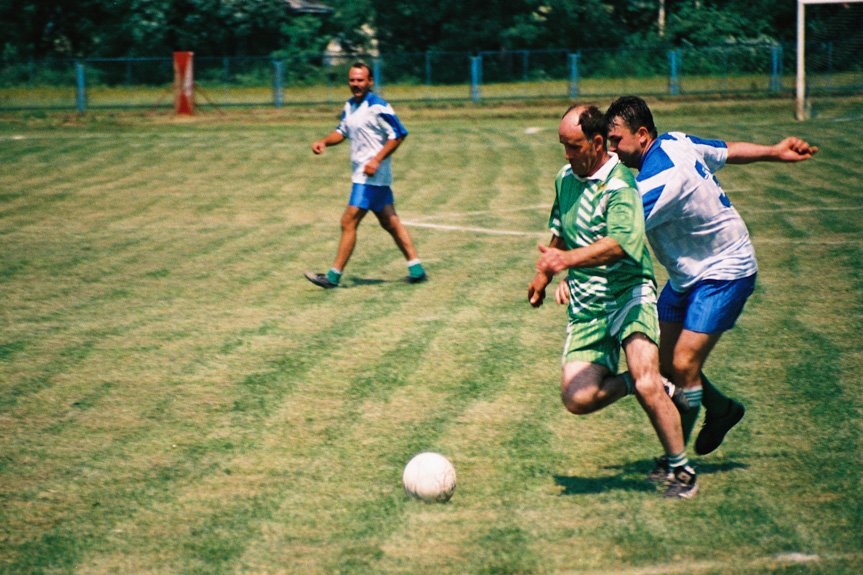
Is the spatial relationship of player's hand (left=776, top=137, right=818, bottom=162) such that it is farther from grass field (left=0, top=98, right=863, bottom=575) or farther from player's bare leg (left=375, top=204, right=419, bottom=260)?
player's bare leg (left=375, top=204, right=419, bottom=260)

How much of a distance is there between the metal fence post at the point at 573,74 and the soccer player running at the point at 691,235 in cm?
2824

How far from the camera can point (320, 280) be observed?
29.9 ft

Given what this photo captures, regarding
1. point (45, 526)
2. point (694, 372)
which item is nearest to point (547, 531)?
point (694, 372)

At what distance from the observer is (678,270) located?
185 inches

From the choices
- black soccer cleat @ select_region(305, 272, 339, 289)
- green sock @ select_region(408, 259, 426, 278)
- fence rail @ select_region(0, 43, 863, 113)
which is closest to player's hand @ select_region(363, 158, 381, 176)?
green sock @ select_region(408, 259, 426, 278)

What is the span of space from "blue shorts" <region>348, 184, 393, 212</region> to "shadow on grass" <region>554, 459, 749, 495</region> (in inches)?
195

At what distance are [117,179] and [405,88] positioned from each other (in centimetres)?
1753

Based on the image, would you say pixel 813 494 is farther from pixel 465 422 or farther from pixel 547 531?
pixel 465 422

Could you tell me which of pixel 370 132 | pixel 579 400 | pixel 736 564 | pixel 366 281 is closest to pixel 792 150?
pixel 579 400

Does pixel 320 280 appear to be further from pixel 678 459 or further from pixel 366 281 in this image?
pixel 678 459

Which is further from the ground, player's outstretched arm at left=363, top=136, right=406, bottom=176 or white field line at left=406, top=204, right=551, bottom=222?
player's outstretched arm at left=363, top=136, right=406, bottom=176

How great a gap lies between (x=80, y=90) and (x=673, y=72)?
20.6 metres

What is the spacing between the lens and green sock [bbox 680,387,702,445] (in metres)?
4.70

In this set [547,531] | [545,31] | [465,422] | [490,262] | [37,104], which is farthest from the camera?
[545,31]
